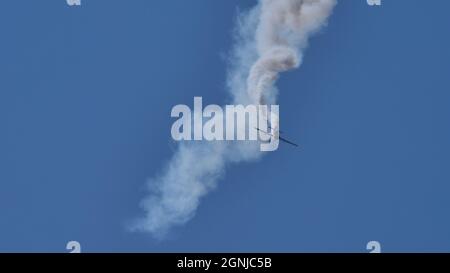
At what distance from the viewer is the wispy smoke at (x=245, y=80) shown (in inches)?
2172

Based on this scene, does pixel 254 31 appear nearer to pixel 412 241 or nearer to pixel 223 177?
pixel 223 177

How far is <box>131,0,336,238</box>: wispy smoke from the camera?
55156 mm

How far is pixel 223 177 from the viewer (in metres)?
56.5

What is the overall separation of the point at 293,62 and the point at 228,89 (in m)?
3.72

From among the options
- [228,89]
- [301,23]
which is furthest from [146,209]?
[301,23]

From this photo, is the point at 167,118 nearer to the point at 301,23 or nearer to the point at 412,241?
Result: the point at 301,23

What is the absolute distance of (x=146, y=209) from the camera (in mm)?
55438

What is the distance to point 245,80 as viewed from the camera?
5556 cm
